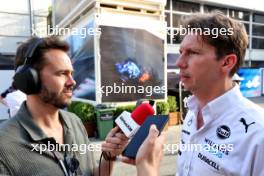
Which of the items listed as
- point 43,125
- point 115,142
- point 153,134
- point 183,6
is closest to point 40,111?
point 43,125

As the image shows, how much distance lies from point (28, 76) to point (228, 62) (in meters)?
1.21

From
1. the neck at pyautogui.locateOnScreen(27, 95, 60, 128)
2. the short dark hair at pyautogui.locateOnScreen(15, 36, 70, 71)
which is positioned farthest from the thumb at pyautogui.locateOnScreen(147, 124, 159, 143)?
the short dark hair at pyautogui.locateOnScreen(15, 36, 70, 71)

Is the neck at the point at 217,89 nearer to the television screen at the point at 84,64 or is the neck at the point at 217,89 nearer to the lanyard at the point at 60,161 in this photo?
the lanyard at the point at 60,161

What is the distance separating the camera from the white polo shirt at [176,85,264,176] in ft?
4.51

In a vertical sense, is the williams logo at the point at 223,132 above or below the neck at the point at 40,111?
below

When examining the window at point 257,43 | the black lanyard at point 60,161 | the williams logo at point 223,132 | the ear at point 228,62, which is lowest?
the black lanyard at point 60,161

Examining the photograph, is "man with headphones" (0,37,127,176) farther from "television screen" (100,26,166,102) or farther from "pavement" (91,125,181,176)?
"television screen" (100,26,166,102)

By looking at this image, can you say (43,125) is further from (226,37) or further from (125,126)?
(226,37)

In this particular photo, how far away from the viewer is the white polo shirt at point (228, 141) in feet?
4.51

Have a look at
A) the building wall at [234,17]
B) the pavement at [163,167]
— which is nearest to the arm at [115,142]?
the pavement at [163,167]

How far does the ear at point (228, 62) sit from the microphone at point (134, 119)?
1.68 ft

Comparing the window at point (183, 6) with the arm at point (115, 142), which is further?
the window at point (183, 6)

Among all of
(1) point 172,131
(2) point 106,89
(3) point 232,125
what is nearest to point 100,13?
(2) point 106,89

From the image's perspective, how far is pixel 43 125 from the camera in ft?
5.86
